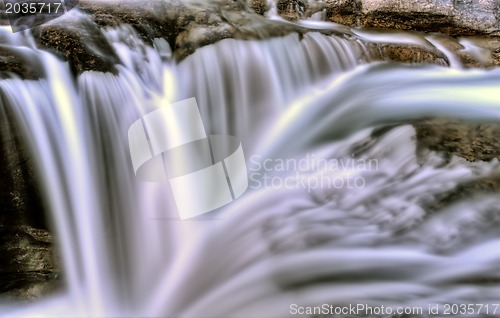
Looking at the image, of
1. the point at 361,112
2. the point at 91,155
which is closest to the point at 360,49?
the point at 361,112

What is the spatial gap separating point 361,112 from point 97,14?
2.32 m

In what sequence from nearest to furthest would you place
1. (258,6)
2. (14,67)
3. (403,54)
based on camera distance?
(14,67) < (403,54) < (258,6)

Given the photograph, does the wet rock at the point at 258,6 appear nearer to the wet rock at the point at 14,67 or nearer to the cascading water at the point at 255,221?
the cascading water at the point at 255,221

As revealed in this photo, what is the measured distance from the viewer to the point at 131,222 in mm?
2930

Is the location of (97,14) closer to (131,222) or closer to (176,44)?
(176,44)

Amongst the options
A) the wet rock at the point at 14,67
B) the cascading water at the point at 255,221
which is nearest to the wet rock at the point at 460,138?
the cascading water at the point at 255,221

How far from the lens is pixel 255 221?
2975 mm

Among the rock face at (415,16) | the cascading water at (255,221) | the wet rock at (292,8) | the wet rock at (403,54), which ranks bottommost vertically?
the cascading water at (255,221)

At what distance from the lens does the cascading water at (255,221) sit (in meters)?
2.64

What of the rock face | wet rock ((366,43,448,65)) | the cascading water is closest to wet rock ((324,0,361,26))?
the rock face

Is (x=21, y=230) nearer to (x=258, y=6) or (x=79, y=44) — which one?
(x=79, y=44)

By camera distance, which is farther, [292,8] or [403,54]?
[292,8]

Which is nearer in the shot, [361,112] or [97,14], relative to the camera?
[361,112]

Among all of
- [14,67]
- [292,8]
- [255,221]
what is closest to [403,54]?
[292,8]
